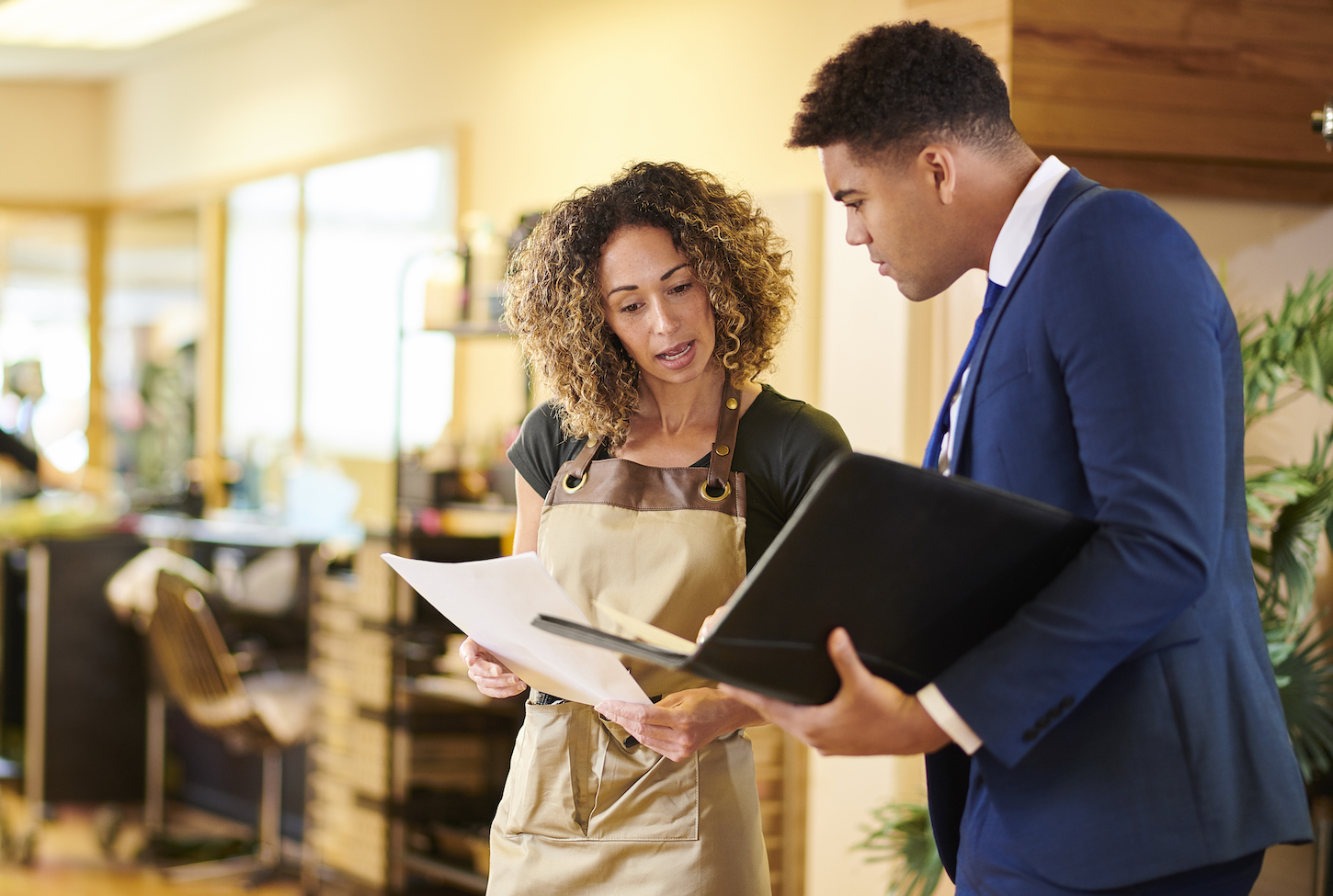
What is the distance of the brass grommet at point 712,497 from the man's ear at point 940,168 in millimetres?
530

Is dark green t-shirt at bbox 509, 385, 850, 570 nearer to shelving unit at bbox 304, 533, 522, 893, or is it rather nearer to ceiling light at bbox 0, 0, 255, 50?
shelving unit at bbox 304, 533, 522, 893

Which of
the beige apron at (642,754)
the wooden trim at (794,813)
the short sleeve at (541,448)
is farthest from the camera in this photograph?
the wooden trim at (794,813)

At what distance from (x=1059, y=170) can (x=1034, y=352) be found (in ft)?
0.67

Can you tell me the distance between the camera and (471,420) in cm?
520

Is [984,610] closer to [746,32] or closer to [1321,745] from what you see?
[1321,745]

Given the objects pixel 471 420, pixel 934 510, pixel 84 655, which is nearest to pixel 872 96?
pixel 934 510

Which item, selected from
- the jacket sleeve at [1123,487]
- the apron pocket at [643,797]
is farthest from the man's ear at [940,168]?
the apron pocket at [643,797]

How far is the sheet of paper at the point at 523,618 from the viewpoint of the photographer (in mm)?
1247

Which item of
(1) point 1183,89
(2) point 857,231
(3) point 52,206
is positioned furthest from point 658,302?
(3) point 52,206

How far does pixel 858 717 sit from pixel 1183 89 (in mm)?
2442


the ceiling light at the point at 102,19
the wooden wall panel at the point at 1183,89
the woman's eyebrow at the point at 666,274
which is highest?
the ceiling light at the point at 102,19

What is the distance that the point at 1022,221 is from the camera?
1.12m

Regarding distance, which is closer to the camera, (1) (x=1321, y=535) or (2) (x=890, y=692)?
(2) (x=890, y=692)

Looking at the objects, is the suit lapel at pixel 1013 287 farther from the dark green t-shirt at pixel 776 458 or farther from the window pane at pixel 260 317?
the window pane at pixel 260 317
